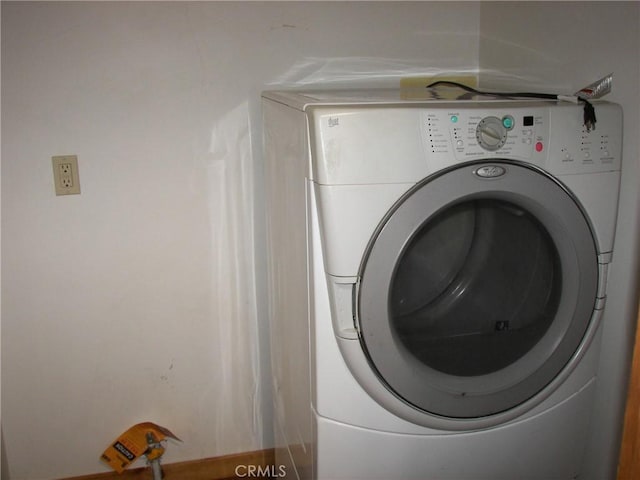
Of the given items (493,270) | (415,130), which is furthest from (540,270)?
(415,130)

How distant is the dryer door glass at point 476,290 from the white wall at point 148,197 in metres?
0.62

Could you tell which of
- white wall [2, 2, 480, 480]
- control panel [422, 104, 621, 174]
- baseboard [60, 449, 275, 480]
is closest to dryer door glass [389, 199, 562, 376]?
control panel [422, 104, 621, 174]

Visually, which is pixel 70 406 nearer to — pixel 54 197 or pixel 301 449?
pixel 54 197

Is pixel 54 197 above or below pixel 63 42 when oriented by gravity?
below

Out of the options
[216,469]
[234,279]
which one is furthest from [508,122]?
[216,469]

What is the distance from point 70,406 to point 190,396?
31 centimetres

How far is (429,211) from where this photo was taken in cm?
104

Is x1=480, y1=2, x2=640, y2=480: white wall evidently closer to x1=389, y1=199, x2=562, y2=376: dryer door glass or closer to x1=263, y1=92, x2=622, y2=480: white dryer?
x1=263, y1=92, x2=622, y2=480: white dryer

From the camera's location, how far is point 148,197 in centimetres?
158

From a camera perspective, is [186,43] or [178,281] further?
[178,281]

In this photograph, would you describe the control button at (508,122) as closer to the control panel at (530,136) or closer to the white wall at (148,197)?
the control panel at (530,136)

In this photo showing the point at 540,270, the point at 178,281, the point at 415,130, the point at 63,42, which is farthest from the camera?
the point at 178,281

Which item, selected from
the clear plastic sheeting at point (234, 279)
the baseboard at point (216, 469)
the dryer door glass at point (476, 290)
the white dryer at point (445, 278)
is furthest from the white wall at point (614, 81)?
the baseboard at point (216, 469)

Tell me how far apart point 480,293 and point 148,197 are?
85 cm
